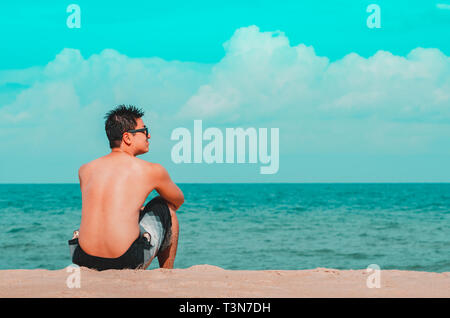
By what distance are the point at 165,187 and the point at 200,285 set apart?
798 millimetres

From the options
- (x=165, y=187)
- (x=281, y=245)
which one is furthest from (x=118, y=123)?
(x=281, y=245)

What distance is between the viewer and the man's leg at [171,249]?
3810 mm

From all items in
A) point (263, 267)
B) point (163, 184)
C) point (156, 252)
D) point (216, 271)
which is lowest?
point (263, 267)

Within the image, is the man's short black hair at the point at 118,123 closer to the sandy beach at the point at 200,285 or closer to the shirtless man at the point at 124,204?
the shirtless man at the point at 124,204

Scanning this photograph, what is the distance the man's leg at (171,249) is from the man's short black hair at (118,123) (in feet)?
2.21

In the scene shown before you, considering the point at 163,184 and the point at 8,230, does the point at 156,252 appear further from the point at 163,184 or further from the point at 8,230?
the point at 8,230

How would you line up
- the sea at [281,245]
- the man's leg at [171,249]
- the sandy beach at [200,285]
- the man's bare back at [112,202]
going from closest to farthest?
the sandy beach at [200,285] < the man's bare back at [112,202] < the man's leg at [171,249] < the sea at [281,245]

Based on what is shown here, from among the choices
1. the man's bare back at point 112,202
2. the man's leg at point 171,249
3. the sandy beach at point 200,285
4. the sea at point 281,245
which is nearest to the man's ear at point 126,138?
the man's bare back at point 112,202

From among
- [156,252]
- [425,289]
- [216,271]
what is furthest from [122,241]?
[425,289]

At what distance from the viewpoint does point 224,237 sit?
12.3 meters

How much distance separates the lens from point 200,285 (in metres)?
3.29

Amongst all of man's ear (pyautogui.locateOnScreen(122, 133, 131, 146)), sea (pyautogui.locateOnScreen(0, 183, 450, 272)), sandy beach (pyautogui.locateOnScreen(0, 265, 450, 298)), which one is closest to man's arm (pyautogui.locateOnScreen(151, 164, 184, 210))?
man's ear (pyautogui.locateOnScreen(122, 133, 131, 146))
